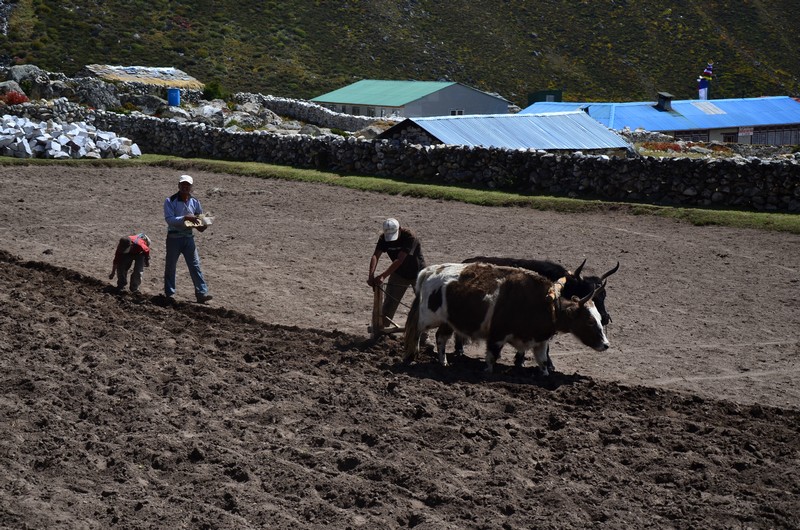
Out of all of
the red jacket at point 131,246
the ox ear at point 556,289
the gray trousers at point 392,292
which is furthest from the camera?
the red jacket at point 131,246

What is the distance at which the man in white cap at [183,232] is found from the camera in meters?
15.5

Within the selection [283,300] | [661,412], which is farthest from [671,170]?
[661,412]

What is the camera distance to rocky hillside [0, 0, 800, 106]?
69.8 metres

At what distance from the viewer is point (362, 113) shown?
64.0 meters

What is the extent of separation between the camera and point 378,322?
14.0m

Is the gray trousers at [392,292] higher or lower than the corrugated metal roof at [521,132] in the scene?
lower

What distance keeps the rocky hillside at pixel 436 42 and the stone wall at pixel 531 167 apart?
32.7 m

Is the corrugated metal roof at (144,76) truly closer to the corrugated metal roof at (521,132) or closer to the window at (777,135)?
the corrugated metal roof at (521,132)

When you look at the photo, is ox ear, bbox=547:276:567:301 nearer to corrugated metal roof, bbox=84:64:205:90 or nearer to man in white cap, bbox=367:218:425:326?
man in white cap, bbox=367:218:425:326

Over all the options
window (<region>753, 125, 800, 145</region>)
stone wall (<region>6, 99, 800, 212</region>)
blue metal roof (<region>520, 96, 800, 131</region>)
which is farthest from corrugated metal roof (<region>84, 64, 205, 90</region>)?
window (<region>753, 125, 800, 145</region>)

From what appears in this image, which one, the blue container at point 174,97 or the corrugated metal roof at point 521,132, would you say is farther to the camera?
the blue container at point 174,97

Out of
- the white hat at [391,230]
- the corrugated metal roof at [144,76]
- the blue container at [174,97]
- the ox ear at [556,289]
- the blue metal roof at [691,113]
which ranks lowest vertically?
the ox ear at [556,289]

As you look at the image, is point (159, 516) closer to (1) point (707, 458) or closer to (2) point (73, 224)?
(1) point (707, 458)

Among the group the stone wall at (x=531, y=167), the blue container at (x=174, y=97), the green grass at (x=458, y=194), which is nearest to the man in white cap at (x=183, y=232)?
the green grass at (x=458, y=194)
